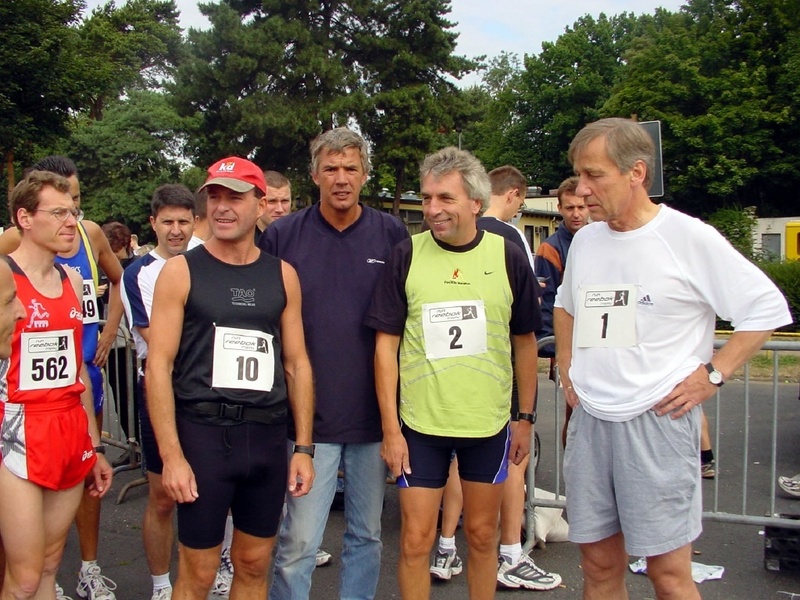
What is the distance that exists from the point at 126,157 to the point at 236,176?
39.6 m

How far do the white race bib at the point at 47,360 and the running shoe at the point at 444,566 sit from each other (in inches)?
85.3

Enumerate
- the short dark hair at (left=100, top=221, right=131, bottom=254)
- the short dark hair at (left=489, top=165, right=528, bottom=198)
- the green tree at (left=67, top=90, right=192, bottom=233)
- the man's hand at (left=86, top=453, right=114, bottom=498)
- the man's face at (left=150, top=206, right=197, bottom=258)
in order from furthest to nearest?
1. the green tree at (left=67, top=90, right=192, bottom=233)
2. the short dark hair at (left=100, top=221, right=131, bottom=254)
3. the short dark hair at (left=489, top=165, right=528, bottom=198)
4. the man's face at (left=150, top=206, right=197, bottom=258)
5. the man's hand at (left=86, top=453, right=114, bottom=498)

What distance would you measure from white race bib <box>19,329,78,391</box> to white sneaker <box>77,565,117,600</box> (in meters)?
1.36

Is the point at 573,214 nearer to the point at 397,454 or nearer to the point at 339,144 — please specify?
the point at 339,144

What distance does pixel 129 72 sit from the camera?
49.0 m

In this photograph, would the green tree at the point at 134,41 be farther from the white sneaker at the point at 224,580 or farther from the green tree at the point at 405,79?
the white sneaker at the point at 224,580

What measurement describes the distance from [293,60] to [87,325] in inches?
1252

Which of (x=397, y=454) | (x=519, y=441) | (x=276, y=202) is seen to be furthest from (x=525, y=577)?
(x=276, y=202)

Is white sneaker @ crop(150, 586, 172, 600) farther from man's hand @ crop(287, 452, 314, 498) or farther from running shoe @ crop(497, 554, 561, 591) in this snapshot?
running shoe @ crop(497, 554, 561, 591)

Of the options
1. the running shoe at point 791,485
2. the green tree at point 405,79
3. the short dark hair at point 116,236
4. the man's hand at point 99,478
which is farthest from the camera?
the green tree at point 405,79

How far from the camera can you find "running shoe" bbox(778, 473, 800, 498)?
5.61 meters

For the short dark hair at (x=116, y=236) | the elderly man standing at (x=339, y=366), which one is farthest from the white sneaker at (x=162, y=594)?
the short dark hair at (x=116, y=236)

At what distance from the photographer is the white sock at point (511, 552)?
431 cm

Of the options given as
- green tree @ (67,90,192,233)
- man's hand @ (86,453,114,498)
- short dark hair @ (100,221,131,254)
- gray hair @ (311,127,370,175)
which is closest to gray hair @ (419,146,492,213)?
gray hair @ (311,127,370,175)
